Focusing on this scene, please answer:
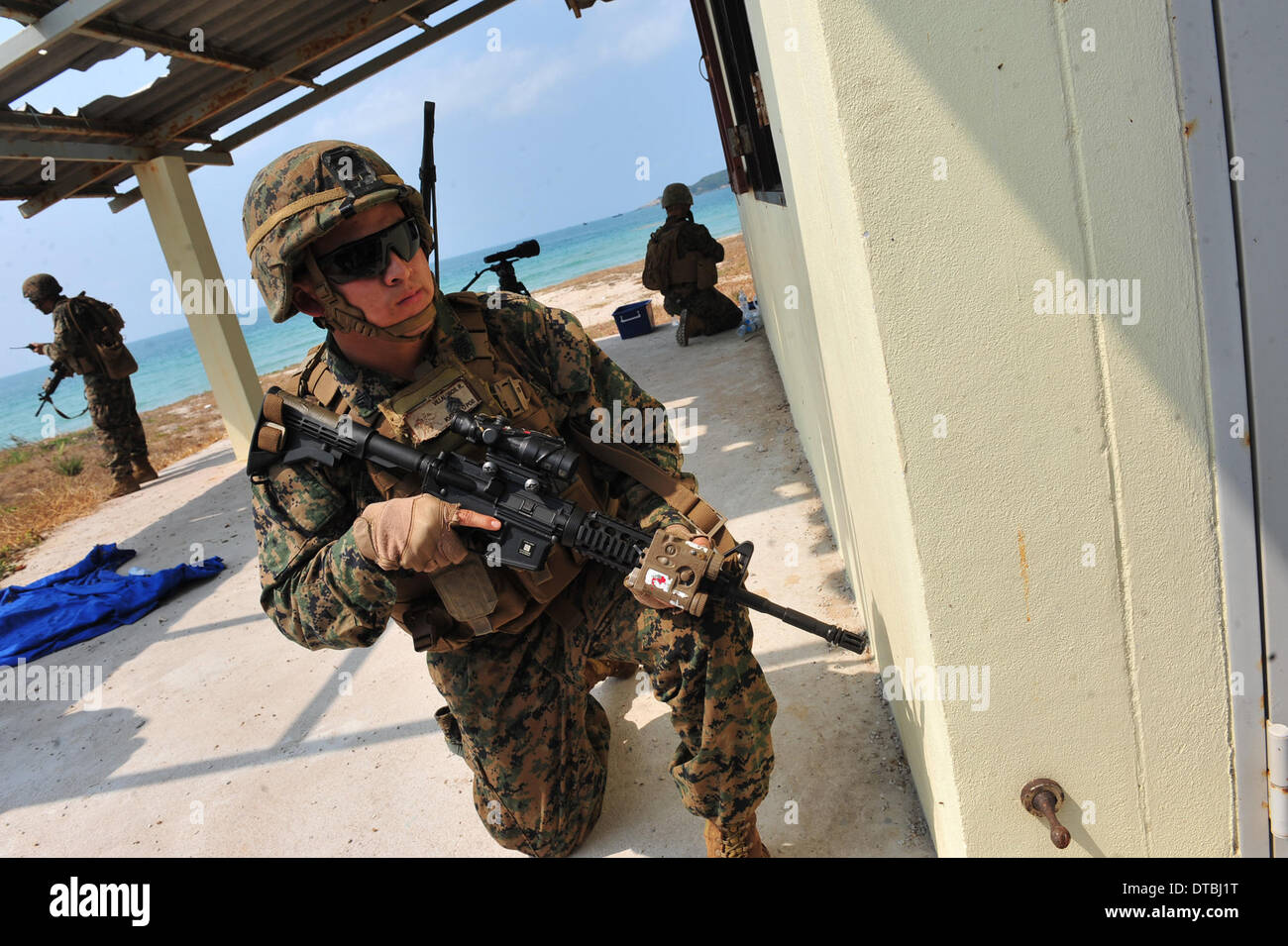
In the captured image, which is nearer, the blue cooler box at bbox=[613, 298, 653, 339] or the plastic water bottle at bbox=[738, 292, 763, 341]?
the plastic water bottle at bbox=[738, 292, 763, 341]

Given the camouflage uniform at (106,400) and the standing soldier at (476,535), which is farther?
the camouflage uniform at (106,400)

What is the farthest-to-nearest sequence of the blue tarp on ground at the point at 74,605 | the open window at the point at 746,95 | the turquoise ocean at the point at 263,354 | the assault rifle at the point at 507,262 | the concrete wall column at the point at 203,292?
the turquoise ocean at the point at 263,354, the concrete wall column at the point at 203,292, the assault rifle at the point at 507,262, the blue tarp on ground at the point at 74,605, the open window at the point at 746,95

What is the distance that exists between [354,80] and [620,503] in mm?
6378

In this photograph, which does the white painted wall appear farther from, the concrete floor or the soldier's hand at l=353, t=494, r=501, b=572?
the soldier's hand at l=353, t=494, r=501, b=572

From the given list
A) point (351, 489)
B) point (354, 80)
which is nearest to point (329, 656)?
point (351, 489)

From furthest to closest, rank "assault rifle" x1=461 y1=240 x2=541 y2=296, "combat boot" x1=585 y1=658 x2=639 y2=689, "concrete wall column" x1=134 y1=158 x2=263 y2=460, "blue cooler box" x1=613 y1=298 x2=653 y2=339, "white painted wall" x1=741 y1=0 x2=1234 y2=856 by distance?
"blue cooler box" x1=613 y1=298 x2=653 y2=339
"concrete wall column" x1=134 y1=158 x2=263 y2=460
"assault rifle" x1=461 y1=240 x2=541 y2=296
"combat boot" x1=585 y1=658 x2=639 y2=689
"white painted wall" x1=741 y1=0 x2=1234 y2=856

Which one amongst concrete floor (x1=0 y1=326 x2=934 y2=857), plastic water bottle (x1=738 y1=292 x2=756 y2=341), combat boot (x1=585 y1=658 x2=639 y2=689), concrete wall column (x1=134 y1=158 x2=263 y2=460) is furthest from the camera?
plastic water bottle (x1=738 y1=292 x2=756 y2=341)

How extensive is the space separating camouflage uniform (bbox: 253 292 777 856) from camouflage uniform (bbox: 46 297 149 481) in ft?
21.7

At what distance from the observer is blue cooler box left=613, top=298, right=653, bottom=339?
9.70m

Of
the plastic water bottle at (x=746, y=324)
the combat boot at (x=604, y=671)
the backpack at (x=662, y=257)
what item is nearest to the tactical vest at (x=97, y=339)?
the backpack at (x=662, y=257)

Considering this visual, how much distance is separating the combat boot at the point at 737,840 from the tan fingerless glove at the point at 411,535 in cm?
94

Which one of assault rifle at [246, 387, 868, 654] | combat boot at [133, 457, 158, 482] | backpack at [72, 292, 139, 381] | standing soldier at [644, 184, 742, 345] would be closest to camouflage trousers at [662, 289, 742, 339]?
standing soldier at [644, 184, 742, 345]

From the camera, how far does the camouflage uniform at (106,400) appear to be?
7328 mm

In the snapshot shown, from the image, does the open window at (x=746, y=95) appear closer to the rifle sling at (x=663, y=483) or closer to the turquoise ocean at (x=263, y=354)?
the rifle sling at (x=663, y=483)
